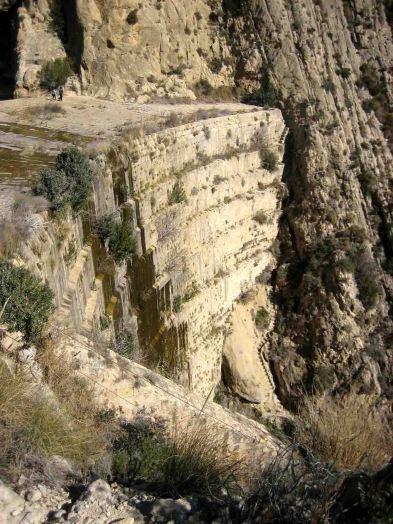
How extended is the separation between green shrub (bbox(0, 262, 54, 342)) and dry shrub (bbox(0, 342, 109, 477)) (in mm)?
347

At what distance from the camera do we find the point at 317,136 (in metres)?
17.3

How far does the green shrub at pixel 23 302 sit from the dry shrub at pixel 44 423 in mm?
347

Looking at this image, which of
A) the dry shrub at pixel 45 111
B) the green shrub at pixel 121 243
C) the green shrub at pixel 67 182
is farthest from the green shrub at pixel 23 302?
the dry shrub at pixel 45 111

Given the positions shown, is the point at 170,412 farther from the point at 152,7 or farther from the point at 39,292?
the point at 152,7

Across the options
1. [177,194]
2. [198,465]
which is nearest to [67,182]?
[198,465]

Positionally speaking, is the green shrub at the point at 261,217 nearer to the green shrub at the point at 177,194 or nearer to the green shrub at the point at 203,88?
the green shrub at the point at 177,194

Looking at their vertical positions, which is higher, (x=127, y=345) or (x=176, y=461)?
(x=176, y=461)

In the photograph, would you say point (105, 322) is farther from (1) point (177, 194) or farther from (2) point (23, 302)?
(1) point (177, 194)

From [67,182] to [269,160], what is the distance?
10.2 metres

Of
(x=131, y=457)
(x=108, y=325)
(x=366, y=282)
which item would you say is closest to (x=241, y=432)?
(x=131, y=457)

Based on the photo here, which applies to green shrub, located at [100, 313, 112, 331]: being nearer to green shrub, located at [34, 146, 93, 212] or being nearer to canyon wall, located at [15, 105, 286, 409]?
canyon wall, located at [15, 105, 286, 409]

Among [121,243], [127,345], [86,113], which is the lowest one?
[127,345]

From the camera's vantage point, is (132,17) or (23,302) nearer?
(23,302)

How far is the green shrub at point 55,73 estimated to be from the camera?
13.7 meters
